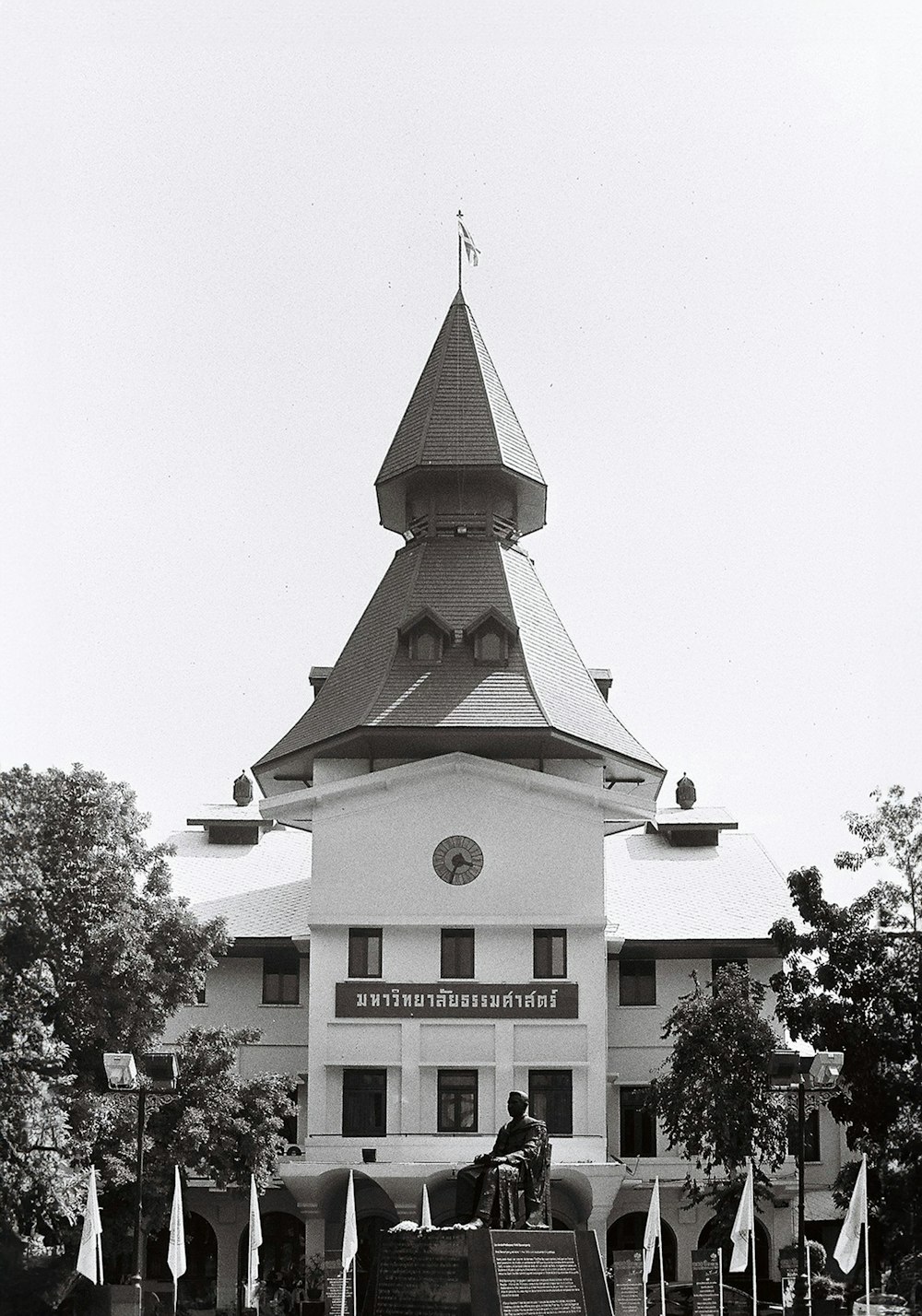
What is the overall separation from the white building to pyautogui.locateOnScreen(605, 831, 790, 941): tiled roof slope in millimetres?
130

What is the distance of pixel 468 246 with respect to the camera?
5809 cm

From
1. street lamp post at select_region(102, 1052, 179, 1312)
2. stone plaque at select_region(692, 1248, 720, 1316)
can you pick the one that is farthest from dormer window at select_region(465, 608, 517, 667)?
street lamp post at select_region(102, 1052, 179, 1312)

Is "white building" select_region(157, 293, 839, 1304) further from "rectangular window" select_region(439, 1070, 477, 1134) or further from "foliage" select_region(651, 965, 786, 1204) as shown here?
"foliage" select_region(651, 965, 786, 1204)

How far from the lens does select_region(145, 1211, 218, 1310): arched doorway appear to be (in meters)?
47.3

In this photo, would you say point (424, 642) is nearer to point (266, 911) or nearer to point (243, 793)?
point (266, 911)

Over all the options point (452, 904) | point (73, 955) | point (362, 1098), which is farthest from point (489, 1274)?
point (452, 904)

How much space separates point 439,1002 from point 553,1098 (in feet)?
11.9

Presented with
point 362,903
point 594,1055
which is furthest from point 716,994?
point 362,903

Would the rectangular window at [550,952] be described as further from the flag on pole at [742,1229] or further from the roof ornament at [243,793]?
the roof ornament at [243,793]

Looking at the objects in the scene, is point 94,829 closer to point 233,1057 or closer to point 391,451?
point 233,1057

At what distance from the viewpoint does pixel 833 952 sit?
38125 millimetres

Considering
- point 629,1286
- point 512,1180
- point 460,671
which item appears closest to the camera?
point 512,1180

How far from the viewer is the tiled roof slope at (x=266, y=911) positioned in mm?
49438

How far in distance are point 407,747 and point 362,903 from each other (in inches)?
171
